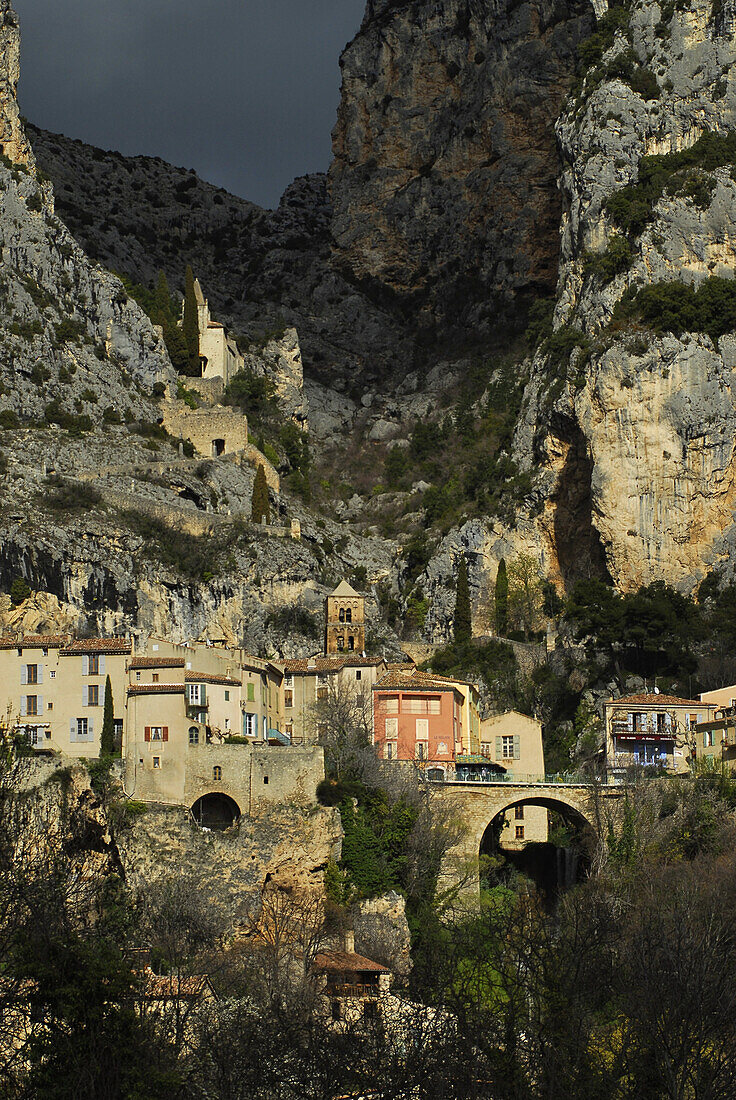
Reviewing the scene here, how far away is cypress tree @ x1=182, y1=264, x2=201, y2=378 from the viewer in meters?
115

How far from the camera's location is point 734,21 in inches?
3994

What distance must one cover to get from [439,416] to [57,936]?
298ft

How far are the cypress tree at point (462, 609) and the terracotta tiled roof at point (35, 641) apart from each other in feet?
99.6

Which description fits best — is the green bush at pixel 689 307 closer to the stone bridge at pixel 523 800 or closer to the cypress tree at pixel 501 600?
the cypress tree at pixel 501 600

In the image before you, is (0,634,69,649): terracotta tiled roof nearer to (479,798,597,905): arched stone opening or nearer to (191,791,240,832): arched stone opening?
(191,791,240,832): arched stone opening

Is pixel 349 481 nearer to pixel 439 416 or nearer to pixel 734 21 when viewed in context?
pixel 439 416

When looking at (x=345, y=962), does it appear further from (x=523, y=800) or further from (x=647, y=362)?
(x=647, y=362)

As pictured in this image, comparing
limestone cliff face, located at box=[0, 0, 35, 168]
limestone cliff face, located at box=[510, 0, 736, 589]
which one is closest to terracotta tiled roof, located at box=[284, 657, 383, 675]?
limestone cliff face, located at box=[510, 0, 736, 589]

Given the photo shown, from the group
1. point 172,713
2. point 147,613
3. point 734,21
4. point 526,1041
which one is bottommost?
point 526,1041

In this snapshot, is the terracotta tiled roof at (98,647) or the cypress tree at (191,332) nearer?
the terracotta tiled roof at (98,647)

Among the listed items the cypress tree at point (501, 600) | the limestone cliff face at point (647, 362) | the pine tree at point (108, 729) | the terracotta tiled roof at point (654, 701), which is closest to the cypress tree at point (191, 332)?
the limestone cliff face at point (647, 362)

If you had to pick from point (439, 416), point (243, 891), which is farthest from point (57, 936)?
point (439, 416)

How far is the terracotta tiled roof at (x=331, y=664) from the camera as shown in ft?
240

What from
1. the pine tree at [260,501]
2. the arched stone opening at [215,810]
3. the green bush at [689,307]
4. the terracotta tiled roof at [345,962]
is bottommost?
the terracotta tiled roof at [345,962]
